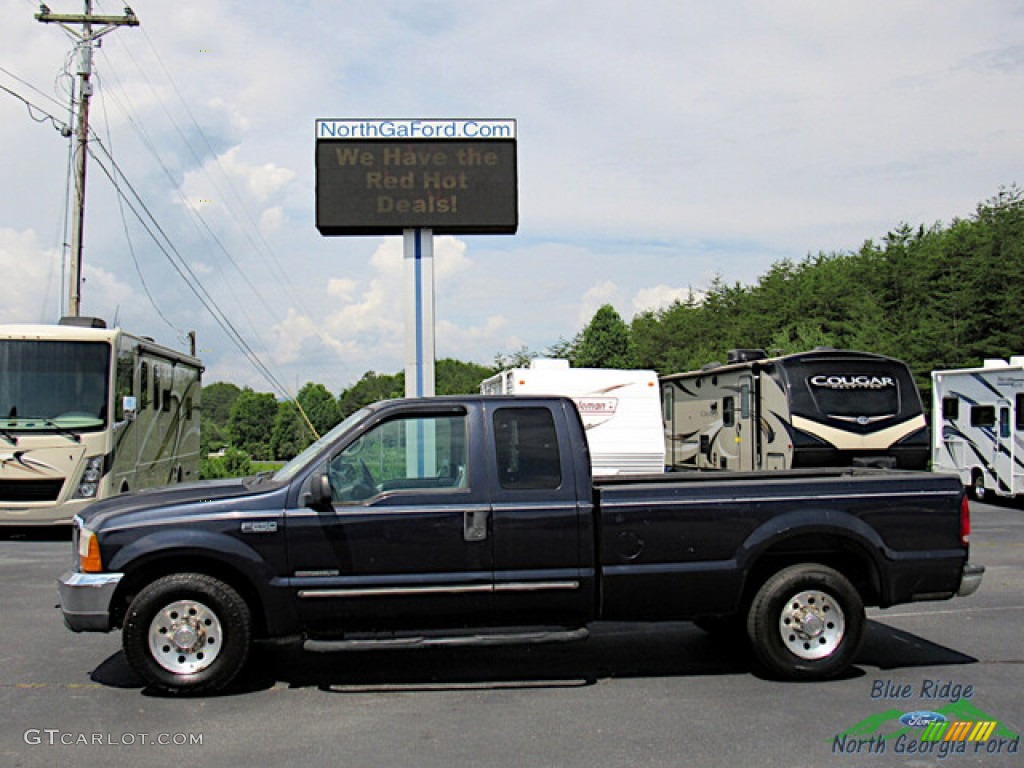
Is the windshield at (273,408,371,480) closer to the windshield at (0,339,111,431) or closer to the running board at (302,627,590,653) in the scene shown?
the running board at (302,627,590,653)

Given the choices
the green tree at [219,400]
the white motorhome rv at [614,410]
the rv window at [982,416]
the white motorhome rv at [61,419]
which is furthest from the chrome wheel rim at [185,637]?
the green tree at [219,400]

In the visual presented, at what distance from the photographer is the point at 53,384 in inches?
555

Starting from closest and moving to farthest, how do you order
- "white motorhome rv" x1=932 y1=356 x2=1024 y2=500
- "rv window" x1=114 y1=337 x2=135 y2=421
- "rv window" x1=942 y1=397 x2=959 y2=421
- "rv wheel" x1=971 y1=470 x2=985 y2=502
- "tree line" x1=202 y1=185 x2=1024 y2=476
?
"rv window" x1=114 y1=337 x2=135 y2=421 → "white motorhome rv" x1=932 y1=356 x2=1024 y2=500 → "rv wheel" x1=971 y1=470 x2=985 y2=502 → "rv window" x1=942 y1=397 x2=959 y2=421 → "tree line" x1=202 y1=185 x2=1024 y2=476

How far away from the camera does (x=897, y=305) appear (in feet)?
138

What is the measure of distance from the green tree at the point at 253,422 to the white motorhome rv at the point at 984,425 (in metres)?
50.7

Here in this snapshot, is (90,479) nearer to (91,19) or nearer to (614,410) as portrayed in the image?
(614,410)

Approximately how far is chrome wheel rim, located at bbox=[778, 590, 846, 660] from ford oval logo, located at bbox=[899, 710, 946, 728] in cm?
79

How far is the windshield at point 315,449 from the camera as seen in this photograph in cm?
646

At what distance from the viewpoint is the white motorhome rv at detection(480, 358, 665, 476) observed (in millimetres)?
16109

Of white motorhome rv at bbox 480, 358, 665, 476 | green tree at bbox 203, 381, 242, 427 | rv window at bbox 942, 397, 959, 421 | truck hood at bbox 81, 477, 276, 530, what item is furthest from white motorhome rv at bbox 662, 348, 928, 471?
green tree at bbox 203, 381, 242, 427

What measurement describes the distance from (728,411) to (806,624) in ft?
Result: 41.9

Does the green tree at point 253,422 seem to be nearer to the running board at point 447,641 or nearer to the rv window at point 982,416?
the rv window at point 982,416

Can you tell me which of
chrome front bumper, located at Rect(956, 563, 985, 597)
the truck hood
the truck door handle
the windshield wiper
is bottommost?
chrome front bumper, located at Rect(956, 563, 985, 597)

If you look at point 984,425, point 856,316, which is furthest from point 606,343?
point 984,425
